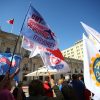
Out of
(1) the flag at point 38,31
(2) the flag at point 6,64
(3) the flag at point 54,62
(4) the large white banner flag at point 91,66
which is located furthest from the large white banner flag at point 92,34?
(2) the flag at point 6,64

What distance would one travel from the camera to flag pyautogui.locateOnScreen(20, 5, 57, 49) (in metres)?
4.79

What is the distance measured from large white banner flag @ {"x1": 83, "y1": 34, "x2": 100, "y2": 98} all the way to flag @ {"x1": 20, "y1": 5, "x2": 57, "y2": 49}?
1.69 meters

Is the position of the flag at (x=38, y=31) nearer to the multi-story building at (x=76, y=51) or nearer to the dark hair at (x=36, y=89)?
the dark hair at (x=36, y=89)

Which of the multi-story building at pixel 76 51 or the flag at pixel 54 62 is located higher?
the multi-story building at pixel 76 51

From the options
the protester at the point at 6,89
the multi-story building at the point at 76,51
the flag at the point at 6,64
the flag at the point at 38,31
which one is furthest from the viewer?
the multi-story building at the point at 76,51

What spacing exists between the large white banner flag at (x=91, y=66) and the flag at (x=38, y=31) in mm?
1695

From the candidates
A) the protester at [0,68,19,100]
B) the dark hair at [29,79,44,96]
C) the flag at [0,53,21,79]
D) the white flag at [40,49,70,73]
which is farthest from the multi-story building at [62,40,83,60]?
the protester at [0,68,19,100]

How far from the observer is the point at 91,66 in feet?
11.0

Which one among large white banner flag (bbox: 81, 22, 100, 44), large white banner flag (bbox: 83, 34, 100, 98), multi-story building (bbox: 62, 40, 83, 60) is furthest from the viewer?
multi-story building (bbox: 62, 40, 83, 60)

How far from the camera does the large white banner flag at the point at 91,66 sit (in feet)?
10.5

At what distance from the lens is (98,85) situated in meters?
3.16

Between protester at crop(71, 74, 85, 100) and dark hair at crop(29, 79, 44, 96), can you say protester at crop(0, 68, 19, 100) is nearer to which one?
dark hair at crop(29, 79, 44, 96)

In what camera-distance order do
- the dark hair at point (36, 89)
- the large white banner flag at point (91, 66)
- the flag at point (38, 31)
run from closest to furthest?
the dark hair at point (36, 89) → the large white banner flag at point (91, 66) → the flag at point (38, 31)

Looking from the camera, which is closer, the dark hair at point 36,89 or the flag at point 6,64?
the dark hair at point 36,89
